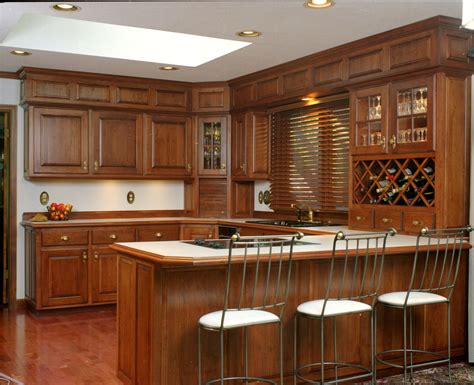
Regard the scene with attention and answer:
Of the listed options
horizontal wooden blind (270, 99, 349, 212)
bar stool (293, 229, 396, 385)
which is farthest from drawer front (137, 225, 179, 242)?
bar stool (293, 229, 396, 385)

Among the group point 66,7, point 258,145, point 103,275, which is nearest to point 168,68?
point 258,145

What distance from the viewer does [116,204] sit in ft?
22.7

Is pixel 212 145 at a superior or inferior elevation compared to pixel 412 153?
superior

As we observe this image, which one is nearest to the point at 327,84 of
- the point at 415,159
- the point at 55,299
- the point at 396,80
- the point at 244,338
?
the point at 396,80

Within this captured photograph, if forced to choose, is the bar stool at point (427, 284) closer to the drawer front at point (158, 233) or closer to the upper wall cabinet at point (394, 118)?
the upper wall cabinet at point (394, 118)

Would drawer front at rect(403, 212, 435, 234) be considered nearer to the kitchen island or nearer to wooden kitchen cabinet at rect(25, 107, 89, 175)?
the kitchen island

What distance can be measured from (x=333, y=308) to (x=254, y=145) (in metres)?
3.50

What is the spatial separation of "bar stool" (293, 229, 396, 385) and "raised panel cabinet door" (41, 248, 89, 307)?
9.95 feet

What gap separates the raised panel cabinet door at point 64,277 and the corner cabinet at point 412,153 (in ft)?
9.21

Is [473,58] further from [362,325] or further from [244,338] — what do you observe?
[244,338]

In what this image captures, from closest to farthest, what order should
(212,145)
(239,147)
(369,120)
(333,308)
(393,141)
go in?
1. (333,308)
2. (393,141)
3. (369,120)
4. (239,147)
5. (212,145)

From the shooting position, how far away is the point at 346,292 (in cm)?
391

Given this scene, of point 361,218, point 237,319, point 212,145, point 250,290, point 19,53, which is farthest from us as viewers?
point 212,145

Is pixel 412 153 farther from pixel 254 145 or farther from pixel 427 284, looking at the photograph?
pixel 254 145
